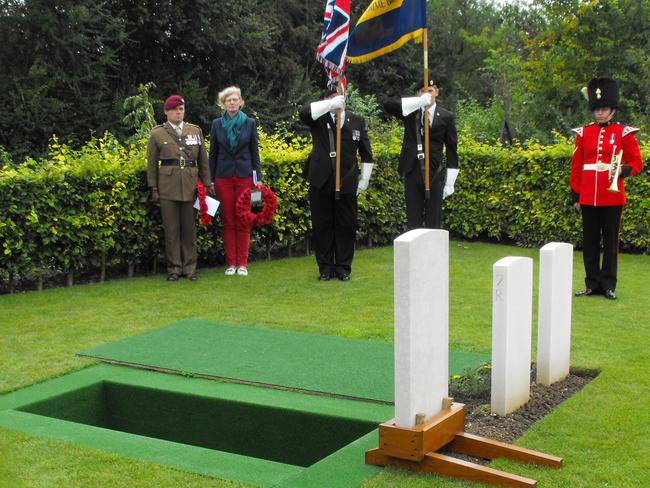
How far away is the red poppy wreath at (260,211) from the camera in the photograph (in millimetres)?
9672

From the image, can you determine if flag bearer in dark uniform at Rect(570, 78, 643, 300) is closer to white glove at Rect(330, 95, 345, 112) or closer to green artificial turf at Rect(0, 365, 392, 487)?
white glove at Rect(330, 95, 345, 112)

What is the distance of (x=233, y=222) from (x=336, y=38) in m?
2.34

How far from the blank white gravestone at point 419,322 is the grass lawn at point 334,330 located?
14.6 inches

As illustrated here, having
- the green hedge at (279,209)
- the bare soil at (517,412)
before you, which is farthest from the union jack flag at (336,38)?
the bare soil at (517,412)

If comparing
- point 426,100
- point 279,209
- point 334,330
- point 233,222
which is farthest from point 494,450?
point 279,209

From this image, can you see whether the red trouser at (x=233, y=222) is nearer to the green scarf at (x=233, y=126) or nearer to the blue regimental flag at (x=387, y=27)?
the green scarf at (x=233, y=126)

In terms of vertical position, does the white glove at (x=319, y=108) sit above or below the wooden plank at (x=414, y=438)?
above

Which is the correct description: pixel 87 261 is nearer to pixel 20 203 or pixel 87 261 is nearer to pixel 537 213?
pixel 20 203

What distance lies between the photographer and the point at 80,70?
67.1 feet

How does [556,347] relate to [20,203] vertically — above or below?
below

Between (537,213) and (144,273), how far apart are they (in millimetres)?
5462

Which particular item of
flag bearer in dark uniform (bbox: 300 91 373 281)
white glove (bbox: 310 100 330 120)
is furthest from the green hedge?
white glove (bbox: 310 100 330 120)

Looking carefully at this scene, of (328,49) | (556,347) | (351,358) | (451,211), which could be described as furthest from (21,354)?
(451,211)

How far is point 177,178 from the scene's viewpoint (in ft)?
30.6
